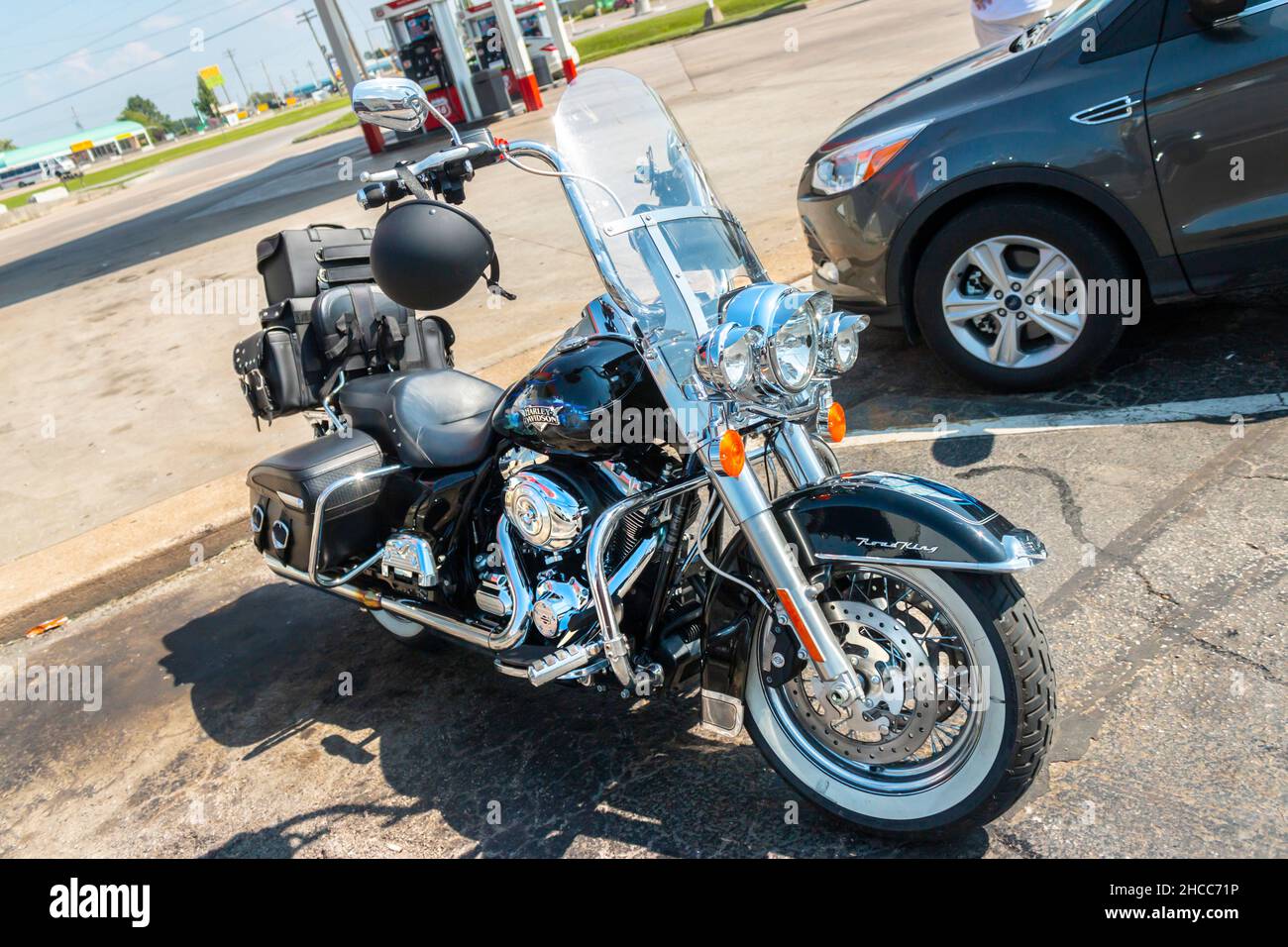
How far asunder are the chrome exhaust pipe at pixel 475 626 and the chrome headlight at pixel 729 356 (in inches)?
40.2

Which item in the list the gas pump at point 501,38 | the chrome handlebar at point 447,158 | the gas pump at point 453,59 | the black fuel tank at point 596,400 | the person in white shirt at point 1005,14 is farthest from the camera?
the gas pump at point 501,38

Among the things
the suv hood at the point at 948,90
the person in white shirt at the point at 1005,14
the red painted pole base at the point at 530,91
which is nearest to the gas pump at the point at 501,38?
the red painted pole base at the point at 530,91

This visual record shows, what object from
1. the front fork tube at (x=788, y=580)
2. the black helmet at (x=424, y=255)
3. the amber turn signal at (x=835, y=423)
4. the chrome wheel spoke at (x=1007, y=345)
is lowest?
the chrome wheel spoke at (x=1007, y=345)

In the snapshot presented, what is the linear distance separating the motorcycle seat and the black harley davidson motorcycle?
105 mm

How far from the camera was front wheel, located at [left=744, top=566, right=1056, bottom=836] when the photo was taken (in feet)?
7.76

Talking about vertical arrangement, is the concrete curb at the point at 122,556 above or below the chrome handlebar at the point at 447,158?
below

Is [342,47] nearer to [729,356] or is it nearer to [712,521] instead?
[712,521]

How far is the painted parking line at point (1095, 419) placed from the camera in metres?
4.14

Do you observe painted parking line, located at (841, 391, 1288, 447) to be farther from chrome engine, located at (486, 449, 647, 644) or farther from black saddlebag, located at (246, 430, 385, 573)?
black saddlebag, located at (246, 430, 385, 573)

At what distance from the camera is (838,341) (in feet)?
8.18

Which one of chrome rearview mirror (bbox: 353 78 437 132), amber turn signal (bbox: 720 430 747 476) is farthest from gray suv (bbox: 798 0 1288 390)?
chrome rearview mirror (bbox: 353 78 437 132)

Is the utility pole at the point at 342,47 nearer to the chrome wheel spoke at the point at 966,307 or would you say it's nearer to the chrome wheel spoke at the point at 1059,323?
the chrome wheel spoke at the point at 966,307

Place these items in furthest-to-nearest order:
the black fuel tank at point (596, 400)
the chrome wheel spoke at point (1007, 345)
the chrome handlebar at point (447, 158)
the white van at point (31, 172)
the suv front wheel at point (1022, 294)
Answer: the white van at point (31, 172) → the chrome wheel spoke at point (1007, 345) → the suv front wheel at point (1022, 294) → the black fuel tank at point (596, 400) → the chrome handlebar at point (447, 158)
